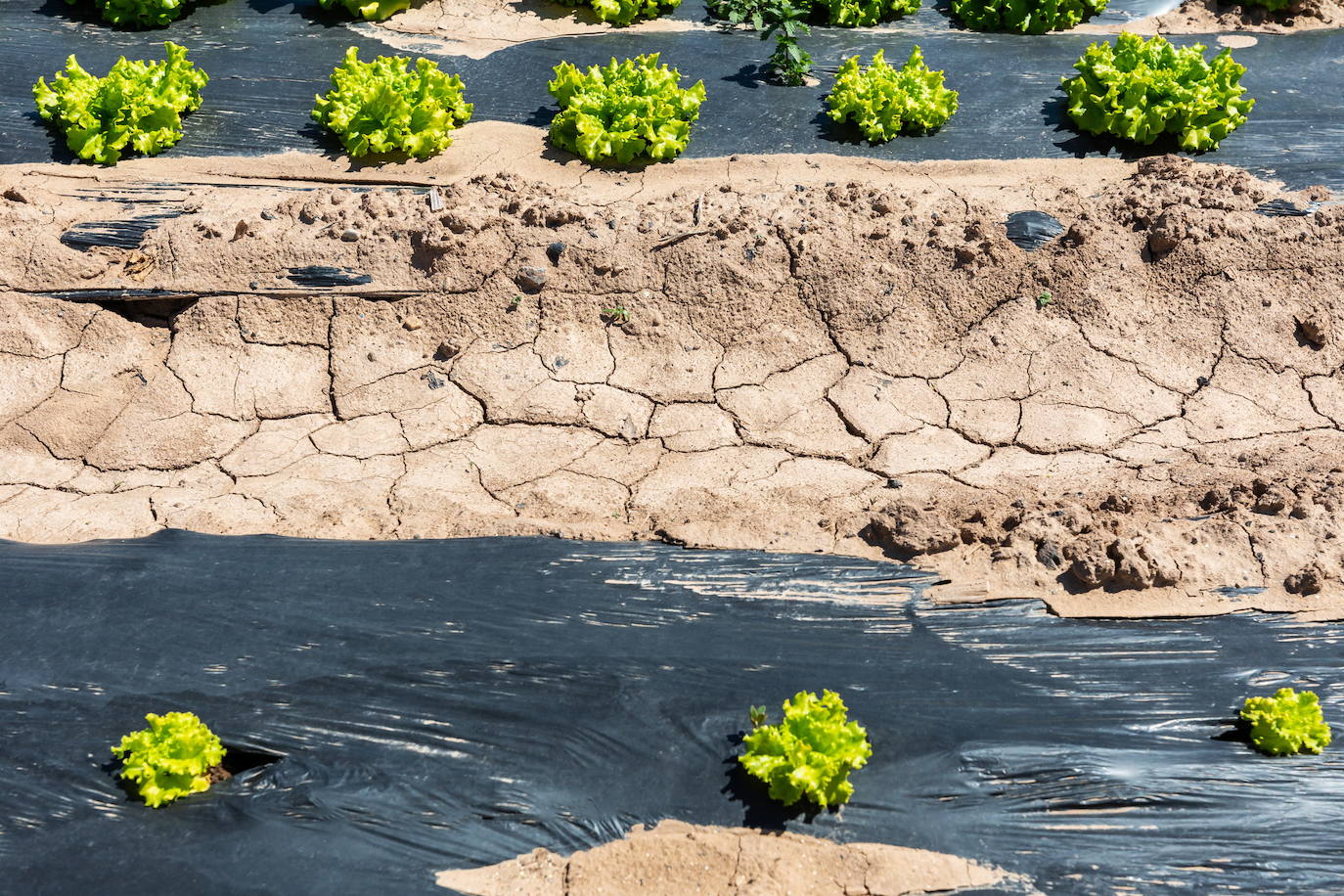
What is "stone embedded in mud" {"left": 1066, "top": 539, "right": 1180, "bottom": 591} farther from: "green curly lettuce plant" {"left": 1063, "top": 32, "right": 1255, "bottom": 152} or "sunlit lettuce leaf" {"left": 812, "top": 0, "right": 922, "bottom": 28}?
"sunlit lettuce leaf" {"left": 812, "top": 0, "right": 922, "bottom": 28}

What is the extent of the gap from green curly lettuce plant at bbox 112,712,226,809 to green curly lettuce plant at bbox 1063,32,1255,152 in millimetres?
Result: 4642

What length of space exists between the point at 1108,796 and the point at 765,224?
9.36 ft

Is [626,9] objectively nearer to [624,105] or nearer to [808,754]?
[624,105]

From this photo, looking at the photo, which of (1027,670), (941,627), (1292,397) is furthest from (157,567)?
(1292,397)

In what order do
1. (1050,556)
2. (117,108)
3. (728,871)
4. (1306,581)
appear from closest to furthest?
(728,871)
(1306,581)
(1050,556)
(117,108)

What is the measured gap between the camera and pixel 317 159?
522cm

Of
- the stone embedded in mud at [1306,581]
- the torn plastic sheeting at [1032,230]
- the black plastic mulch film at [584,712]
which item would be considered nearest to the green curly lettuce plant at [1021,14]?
the torn plastic sheeting at [1032,230]

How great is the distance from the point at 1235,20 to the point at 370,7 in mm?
4954

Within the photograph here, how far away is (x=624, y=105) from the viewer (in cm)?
507

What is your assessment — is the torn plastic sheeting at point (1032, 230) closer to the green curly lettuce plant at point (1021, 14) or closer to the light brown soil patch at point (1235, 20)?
the green curly lettuce plant at point (1021, 14)

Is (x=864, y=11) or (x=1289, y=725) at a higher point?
(x=864, y=11)

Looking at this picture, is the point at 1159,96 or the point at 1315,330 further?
the point at 1159,96

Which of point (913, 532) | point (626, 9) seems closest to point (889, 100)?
point (626, 9)

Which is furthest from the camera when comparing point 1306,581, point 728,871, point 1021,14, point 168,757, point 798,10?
point 1021,14
